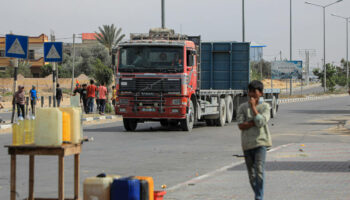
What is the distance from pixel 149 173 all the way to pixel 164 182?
120cm

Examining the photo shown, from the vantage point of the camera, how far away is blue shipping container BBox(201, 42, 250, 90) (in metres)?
28.3

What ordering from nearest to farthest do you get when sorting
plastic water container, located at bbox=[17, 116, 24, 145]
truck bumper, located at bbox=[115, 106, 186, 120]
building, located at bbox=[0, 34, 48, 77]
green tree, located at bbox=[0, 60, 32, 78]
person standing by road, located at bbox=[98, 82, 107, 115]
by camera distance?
plastic water container, located at bbox=[17, 116, 24, 145] < truck bumper, located at bbox=[115, 106, 186, 120] < person standing by road, located at bbox=[98, 82, 107, 115] < green tree, located at bbox=[0, 60, 32, 78] < building, located at bbox=[0, 34, 48, 77]

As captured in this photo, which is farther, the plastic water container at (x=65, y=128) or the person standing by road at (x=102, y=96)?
the person standing by road at (x=102, y=96)

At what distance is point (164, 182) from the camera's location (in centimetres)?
1054

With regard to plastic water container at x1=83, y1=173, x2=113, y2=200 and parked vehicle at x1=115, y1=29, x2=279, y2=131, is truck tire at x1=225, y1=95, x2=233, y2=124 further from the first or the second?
plastic water container at x1=83, y1=173, x2=113, y2=200

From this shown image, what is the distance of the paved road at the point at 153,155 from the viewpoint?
11.0 metres

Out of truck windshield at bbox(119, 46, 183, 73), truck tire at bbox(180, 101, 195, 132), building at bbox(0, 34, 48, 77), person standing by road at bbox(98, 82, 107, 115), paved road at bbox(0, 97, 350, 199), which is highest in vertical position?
building at bbox(0, 34, 48, 77)

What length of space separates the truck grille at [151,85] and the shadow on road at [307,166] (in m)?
9.01

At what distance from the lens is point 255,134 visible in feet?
24.9

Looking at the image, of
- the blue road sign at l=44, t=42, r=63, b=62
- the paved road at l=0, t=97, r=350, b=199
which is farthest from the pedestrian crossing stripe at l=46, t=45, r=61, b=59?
the paved road at l=0, t=97, r=350, b=199

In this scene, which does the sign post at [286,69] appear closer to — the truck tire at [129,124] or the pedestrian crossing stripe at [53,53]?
the truck tire at [129,124]

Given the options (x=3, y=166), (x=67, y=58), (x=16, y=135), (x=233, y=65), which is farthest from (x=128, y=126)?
(x=67, y=58)

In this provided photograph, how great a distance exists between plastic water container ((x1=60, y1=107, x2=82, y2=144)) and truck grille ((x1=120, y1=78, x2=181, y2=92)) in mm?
14342

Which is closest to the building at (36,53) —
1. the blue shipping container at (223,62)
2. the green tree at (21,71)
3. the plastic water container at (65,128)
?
the green tree at (21,71)
